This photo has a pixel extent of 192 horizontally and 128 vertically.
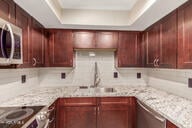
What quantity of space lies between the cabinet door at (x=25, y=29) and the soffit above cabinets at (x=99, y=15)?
0.33 feet

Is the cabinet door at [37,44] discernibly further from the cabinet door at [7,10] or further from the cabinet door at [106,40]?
the cabinet door at [106,40]

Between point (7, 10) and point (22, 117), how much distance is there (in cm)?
101

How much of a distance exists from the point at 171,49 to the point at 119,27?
3.35 ft

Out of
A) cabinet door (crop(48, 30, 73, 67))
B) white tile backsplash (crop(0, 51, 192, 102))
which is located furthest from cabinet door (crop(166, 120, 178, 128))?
cabinet door (crop(48, 30, 73, 67))

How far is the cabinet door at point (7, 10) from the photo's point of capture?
1419mm

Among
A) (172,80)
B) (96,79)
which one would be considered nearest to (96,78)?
(96,79)

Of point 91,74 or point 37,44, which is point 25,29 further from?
point 91,74

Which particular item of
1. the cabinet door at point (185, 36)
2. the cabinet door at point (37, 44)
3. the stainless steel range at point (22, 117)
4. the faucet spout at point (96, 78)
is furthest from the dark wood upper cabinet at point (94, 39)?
the stainless steel range at point (22, 117)

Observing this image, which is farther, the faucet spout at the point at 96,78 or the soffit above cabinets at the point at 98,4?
the faucet spout at the point at 96,78

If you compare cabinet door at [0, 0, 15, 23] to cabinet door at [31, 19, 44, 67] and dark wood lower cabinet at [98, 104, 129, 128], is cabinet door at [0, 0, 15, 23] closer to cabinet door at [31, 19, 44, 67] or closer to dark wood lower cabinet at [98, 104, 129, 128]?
cabinet door at [31, 19, 44, 67]

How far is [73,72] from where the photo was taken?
3.01m

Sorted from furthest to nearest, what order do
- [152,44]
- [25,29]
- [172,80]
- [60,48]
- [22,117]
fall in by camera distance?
[60,48], [152,44], [172,80], [25,29], [22,117]

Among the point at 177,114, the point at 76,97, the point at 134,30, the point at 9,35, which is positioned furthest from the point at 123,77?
the point at 9,35

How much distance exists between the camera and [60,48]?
2.76 m
